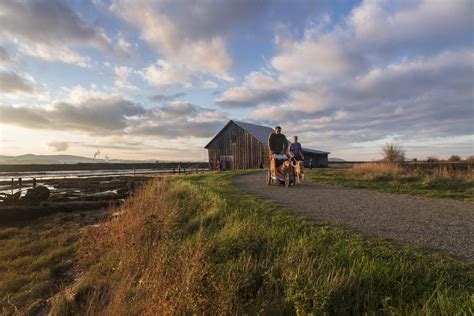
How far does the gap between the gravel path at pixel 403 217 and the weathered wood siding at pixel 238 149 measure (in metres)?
27.0

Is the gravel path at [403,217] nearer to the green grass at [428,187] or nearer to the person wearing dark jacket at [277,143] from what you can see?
the green grass at [428,187]

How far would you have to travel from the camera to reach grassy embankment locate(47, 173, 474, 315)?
3.26 meters

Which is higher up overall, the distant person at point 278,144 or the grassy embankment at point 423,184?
the distant person at point 278,144

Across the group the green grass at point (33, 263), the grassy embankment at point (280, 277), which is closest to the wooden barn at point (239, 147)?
the green grass at point (33, 263)

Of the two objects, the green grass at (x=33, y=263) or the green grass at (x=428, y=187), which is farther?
the green grass at (x=428, y=187)

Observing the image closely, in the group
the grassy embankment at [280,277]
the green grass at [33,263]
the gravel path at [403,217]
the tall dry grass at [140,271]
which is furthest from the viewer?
the green grass at [33,263]

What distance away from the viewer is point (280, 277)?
13.1 feet

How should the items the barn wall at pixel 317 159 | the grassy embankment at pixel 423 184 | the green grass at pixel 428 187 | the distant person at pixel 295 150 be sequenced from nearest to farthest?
the green grass at pixel 428 187 < the grassy embankment at pixel 423 184 < the distant person at pixel 295 150 < the barn wall at pixel 317 159

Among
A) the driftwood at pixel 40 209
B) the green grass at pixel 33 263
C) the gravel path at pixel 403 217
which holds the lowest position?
the green grass at pixel 33 263

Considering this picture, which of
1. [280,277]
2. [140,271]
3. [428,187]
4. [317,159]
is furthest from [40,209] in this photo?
[317,159]

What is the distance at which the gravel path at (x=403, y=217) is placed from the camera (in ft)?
15.5

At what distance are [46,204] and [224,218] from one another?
14.3 meters

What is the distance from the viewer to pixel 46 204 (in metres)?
16.8

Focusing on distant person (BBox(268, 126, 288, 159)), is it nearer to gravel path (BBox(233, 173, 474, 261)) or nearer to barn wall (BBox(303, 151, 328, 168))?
gravel path (BBox(233, 173, 474, 261))
